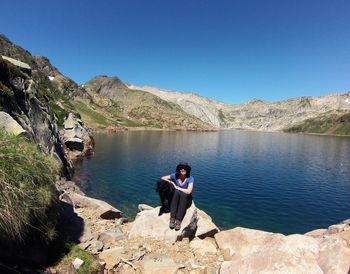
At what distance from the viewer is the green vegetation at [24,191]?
9.34 metres

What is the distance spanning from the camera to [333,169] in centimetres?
6775

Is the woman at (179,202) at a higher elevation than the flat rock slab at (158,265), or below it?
higher

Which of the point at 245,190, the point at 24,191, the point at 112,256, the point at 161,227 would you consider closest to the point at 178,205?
the point at 161,227

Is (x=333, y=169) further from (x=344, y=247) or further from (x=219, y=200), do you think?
(x=344, y=247)

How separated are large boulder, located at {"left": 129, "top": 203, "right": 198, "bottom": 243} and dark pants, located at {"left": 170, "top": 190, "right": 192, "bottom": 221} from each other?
52 centimetres

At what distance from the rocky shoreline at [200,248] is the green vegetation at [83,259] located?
393 millimetres

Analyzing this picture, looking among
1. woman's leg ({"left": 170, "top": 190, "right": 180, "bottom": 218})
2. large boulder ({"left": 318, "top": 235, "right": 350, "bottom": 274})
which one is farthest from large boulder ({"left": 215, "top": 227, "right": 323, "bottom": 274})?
woman's leg ({"left": 170, "top": 190, "right": 180, "bottom": 218})

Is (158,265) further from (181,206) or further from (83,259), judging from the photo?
(181,206)

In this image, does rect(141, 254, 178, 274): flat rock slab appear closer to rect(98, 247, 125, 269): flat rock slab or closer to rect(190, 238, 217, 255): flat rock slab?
rect(98, 247, 125, 269): flat rock slab

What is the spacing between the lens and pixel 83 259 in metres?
12.0

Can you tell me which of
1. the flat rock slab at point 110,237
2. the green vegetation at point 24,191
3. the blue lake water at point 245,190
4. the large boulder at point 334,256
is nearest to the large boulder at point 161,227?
the flat rock slab at point 110,237

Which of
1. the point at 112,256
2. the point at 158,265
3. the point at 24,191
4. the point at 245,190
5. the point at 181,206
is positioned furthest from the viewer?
the point at 245,190

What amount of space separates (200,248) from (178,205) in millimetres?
2548

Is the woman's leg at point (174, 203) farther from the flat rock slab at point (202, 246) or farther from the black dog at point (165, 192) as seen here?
the flat rock slab at point (202, 246)
